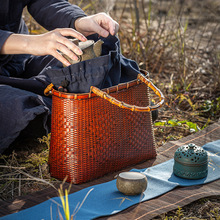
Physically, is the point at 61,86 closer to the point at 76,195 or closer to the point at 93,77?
the point at 93,77

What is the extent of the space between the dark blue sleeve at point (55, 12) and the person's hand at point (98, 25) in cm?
12

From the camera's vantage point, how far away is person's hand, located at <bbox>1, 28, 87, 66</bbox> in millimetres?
1975

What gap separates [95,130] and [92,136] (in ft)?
0.12

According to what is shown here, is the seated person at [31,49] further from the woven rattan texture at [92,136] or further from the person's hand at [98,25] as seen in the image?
the woven rattan texture at [92,136]

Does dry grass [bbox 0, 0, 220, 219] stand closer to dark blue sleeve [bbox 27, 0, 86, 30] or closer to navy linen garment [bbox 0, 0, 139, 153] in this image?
navy linen garment [bbox 0, 0, 139, 153]

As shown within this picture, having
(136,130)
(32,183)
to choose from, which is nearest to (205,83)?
(136,130)

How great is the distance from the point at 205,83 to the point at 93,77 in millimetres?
1950

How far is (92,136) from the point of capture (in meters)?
2.07

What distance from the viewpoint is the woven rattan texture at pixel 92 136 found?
6.69ft

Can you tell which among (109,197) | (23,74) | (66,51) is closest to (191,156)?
(109,197)

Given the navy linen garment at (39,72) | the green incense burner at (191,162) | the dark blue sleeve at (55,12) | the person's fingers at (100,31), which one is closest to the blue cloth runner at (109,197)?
the green incense burner at (191,162)

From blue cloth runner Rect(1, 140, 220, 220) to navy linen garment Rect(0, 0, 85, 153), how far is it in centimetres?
57

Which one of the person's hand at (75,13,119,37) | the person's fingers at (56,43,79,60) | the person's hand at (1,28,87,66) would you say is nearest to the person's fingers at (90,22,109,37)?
the person's hand at (75,13,119,37)

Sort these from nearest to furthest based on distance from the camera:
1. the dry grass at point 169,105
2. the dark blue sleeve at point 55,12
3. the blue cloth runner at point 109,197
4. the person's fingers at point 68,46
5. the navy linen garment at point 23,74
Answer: the blue cloth runner at point 109,197 < the person's fingers at point 68,46 < the dry grass at point 169,105 < the navy linen garment at point 23,74 < the dark blue sleeve at point 55,12
